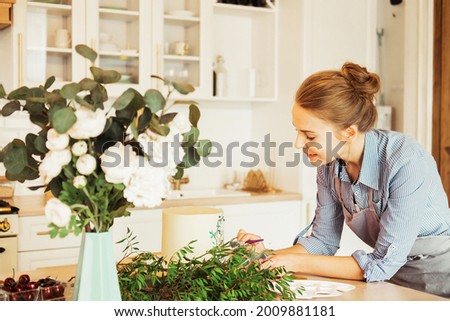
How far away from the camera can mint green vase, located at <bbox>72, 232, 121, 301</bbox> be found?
1191mm

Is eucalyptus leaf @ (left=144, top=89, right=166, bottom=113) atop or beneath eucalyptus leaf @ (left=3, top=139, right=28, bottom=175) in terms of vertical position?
atop

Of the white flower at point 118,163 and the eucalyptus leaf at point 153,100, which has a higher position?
the eucalyptus leaf at point 153,100

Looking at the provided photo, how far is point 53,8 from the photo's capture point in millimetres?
3479

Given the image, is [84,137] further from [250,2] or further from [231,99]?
[250,2]

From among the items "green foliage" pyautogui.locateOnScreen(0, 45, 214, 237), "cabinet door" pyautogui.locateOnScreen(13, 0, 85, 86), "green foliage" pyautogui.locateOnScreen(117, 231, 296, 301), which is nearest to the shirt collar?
"green foliage" pyautogui.locateOnScreen(117, 231, 296, 301)

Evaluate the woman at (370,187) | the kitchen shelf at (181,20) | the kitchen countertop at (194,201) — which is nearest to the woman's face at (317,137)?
the woman at (370,187)

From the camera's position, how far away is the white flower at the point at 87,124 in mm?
1100

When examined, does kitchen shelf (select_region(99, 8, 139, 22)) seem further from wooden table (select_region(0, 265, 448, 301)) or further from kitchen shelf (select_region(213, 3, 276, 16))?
wooden table (select_region(0, 265, 448, 301))

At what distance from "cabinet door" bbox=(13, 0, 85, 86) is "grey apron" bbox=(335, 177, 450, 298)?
6.81 feet

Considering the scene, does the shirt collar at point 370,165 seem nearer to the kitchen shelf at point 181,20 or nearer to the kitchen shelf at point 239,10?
the kitchen shelf at point 181,20

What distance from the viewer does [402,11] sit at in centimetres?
435

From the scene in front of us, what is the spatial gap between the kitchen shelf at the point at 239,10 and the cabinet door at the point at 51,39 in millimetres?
937
